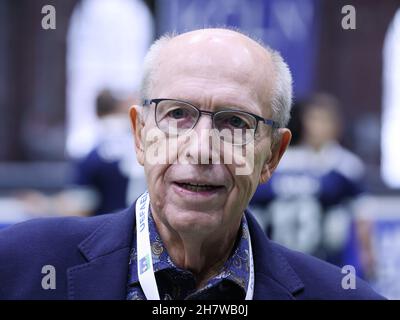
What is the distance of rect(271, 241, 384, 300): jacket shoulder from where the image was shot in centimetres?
274

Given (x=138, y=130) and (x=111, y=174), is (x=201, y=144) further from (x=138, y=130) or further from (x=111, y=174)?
(x=111, y=174)

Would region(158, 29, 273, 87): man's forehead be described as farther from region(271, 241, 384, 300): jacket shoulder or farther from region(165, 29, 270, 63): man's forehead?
region(271, 241, 384, 300): jacket shoulder

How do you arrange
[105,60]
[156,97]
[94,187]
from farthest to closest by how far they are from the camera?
1. [105,60]
2. [94,187]
3. [156,97]

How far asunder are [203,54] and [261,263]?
67 cm

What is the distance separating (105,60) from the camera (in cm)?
1055

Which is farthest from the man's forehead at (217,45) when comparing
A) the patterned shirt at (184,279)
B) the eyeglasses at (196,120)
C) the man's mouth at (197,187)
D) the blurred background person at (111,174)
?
the blurred background person at (111,174)

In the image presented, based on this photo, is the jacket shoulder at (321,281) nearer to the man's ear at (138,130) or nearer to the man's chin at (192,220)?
the man's chin at (192,220)

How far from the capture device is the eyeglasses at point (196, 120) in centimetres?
257

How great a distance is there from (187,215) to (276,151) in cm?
48

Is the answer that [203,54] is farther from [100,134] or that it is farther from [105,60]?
[105,60]

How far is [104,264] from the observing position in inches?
101

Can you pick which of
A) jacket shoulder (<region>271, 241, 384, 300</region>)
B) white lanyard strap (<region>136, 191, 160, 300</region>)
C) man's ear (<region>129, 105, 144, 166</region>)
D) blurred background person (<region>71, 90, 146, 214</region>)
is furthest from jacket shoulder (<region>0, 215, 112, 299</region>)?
blurred background person (<region>71, 90, 146, 214</region>)

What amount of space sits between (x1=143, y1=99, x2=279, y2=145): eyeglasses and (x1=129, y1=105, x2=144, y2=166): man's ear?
15 cm
